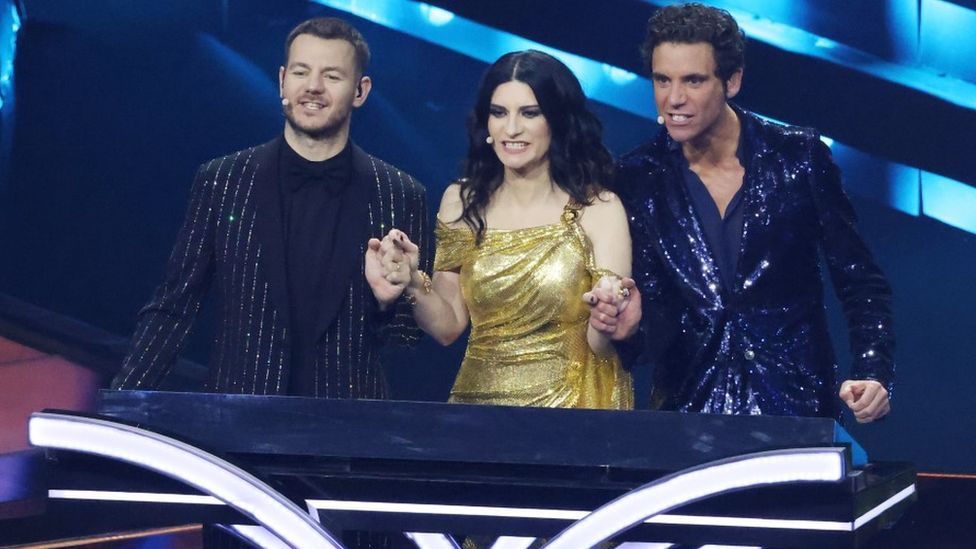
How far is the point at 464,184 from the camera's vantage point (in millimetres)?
2768

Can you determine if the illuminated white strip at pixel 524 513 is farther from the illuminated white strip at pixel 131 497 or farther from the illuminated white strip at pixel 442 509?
the illuminated white strip at pixel 131 497

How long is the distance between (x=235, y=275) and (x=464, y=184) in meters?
0.51

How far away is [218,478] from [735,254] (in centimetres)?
123

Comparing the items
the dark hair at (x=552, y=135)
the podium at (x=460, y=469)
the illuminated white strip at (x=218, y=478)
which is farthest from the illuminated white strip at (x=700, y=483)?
the dark hair at (x=552, y=135)

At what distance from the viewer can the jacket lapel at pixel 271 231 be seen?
249 cm

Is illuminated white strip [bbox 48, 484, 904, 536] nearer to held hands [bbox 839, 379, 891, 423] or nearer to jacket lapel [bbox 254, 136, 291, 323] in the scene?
held hands [bbox 839, 379, 891, 423]

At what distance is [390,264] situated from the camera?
229cm

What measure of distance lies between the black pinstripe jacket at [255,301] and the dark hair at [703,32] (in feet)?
2.02

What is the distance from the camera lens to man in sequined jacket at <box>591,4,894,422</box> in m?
2.59

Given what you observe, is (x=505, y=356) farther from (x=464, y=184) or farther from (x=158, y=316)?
(x=158, y=316)

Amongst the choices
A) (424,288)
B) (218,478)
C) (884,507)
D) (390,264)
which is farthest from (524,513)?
(424,288)

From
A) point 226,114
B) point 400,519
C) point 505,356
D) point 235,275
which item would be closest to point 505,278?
point 505,356

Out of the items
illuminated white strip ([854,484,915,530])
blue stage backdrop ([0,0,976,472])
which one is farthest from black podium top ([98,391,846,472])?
blue stage backdrop ([0,0,976,472])

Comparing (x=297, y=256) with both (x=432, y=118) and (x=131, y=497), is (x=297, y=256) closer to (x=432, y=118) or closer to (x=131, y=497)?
(x=131, y=497)
